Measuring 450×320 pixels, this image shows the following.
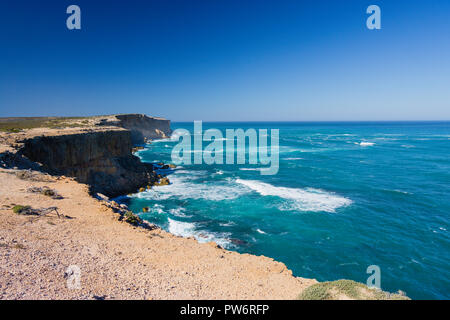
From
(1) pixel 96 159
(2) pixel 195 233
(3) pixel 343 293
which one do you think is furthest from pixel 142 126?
(3) pixel 343 293

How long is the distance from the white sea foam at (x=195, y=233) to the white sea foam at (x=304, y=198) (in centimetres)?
974

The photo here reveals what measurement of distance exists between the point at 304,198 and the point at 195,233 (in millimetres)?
15824

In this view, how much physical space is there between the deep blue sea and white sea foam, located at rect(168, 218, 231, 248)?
93mm

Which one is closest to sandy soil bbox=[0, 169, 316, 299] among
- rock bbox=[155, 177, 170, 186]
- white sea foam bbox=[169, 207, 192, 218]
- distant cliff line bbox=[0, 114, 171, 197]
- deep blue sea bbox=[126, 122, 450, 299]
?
deep blue sea bbox=[126, 122, 450, 299]

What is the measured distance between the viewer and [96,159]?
Answer: 34219 millimetres

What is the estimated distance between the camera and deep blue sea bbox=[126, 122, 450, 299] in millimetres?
17906

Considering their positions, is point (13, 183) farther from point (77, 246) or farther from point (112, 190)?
point (112, 190)

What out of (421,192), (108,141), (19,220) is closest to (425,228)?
(421,192)

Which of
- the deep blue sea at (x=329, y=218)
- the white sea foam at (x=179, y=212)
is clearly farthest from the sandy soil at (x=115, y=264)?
the white sea foam at (x=179, y=212)
